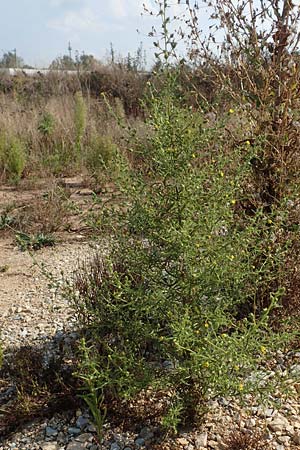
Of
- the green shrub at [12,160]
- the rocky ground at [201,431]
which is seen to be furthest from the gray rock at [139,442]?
the green shrub at [12,160]

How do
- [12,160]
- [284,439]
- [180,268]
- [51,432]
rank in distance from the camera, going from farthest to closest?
[12,160] < [51,432] < [284,439] < [180,268]

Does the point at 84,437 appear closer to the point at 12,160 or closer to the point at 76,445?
the point at 76,445

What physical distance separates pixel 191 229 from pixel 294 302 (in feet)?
4.27

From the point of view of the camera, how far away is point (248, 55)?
3.00m

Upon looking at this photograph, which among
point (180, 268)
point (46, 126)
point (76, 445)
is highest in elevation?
point (46, 126)

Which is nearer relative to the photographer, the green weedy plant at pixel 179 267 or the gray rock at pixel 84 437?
the green weedy plant at pixel 179 267

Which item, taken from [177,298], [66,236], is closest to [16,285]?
[66,236]

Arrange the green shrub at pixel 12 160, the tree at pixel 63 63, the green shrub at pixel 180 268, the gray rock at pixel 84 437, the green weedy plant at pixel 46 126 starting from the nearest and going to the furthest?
1. the green shrub at pixel 180 268
2. the gray rock at pixel 84 437
3. the green shrub at pixel 12 160
4. the green weedy plant at pixel 46 126
5. the tree at pixel 63 63

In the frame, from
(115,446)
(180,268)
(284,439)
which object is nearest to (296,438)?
(284,439)

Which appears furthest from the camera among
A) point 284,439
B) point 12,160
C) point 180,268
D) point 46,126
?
point 46,126

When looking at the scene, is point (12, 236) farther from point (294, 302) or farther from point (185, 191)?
point (185, 191)

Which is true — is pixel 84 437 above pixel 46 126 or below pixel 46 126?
below

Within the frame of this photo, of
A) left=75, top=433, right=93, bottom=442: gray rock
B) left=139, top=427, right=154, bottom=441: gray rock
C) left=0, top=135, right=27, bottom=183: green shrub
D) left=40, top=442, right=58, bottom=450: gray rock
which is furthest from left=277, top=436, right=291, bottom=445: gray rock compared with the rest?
left=0, top=135, right=27, bottom=183: green shrub

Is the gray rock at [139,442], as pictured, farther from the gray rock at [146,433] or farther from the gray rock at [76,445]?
the gray rock at [76,445]
